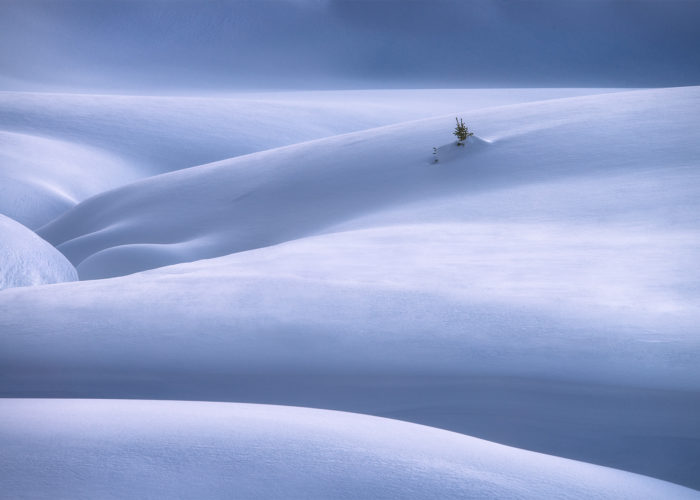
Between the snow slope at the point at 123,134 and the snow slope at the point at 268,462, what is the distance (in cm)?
876

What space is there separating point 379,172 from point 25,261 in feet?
9.49

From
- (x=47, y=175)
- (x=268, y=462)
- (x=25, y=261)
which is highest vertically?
(x=47, y=175)

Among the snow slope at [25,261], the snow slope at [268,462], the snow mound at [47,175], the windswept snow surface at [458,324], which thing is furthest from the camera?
the snow mound at [47,175]

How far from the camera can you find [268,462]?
1396mm

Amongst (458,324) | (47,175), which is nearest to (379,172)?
(458,324)

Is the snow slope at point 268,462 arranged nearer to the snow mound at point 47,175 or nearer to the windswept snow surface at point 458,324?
the windswept snow surface at point 458,324

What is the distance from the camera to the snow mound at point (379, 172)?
192 inches

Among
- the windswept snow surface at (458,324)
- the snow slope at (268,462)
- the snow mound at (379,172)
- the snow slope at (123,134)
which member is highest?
the snow slope at (123,134)

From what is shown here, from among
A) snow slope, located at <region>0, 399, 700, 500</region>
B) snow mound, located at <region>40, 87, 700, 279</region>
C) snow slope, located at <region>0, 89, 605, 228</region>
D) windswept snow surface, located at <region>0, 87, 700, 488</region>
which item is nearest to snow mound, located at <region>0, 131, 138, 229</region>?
snow slope, located at <region>0, 89, 605, 228</region>

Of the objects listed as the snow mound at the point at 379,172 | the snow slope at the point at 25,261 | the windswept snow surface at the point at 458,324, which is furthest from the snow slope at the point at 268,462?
A: the snow mound at the point at 379,172

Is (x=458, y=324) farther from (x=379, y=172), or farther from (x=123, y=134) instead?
(x=123, y=134)

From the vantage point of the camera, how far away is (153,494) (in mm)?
1282

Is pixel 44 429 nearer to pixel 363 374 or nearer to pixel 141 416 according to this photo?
pixel 141 416

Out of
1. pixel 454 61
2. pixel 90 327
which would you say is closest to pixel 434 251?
pixel 90 327
